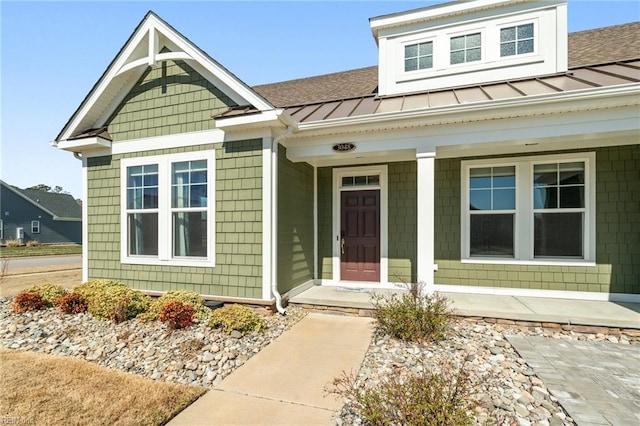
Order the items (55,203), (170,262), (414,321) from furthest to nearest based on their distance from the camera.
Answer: (55,203) → (170,262) → (414,321)

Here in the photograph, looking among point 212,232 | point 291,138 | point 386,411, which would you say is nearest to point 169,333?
point 212,232

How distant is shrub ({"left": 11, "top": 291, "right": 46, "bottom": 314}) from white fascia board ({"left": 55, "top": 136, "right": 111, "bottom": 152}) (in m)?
2.96

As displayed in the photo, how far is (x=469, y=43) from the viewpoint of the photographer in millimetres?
5918

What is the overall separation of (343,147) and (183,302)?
376 cm

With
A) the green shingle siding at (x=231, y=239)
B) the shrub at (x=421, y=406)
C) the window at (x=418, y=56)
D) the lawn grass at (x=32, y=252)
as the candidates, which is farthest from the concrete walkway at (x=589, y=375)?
the lawn grass at (x=32, y=252)

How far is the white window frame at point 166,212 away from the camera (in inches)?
212

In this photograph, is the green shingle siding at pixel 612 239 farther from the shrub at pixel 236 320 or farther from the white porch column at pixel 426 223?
the shrub at pixel 236 320

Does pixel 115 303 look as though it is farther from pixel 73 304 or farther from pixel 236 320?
pixel 236 320

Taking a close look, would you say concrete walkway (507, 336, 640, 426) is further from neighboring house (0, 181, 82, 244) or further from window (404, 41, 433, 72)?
neighboring house (0, 181, 82, 244)

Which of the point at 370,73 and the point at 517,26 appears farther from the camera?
the point at 370,73

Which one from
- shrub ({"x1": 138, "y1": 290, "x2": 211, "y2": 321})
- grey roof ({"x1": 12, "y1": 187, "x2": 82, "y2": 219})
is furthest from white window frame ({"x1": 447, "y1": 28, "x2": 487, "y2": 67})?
grey roof ({"x1": 12, "y1": 187, "x2": 82, "y2": 219})

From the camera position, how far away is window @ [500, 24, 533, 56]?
5648 mm

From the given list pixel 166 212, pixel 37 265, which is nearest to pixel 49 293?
pixel 166 212

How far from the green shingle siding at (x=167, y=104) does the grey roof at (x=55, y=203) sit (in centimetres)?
2988
